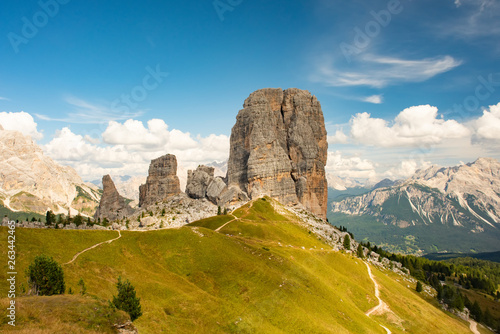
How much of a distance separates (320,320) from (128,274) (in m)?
48.4

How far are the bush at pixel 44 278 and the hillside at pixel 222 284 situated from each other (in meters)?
7.30

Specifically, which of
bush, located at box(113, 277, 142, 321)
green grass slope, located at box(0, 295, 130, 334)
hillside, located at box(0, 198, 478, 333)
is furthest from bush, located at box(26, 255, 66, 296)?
green grass slope, located at box(0, 295, 130, 334)

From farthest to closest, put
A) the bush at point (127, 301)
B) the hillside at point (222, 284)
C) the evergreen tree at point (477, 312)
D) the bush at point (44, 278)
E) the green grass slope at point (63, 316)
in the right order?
the evergreen tree at point (477, 312)
the hillside at point (222, 284)
the bush at point (127, 301)
the bush at point (44, 278)
the green grass slope at point (63, 316)

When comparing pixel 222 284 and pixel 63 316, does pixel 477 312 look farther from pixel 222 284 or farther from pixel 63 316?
pixel 63 316

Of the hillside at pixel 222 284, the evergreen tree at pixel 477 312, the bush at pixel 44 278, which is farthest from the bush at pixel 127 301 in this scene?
the evergreen tree at pixel 477 312

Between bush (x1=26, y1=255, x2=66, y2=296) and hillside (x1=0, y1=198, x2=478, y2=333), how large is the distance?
730cm

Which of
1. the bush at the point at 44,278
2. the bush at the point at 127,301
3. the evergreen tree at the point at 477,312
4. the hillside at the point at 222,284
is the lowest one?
the evergreen tree at the point at 477,312

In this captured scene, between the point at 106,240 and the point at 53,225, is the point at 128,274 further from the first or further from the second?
the point at 53,225

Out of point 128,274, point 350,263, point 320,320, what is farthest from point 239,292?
point 350,263

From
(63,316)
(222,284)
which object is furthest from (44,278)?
(222,284)

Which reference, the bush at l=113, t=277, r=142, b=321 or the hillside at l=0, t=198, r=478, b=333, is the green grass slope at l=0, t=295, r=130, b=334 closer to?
the hillside at l=0, t=198, r=478, b=333

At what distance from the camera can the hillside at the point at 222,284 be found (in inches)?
2290

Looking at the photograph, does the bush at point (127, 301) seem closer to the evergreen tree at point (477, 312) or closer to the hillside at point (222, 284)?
Result: the hillside at point (222, 284)

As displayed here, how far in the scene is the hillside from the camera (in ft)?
191
